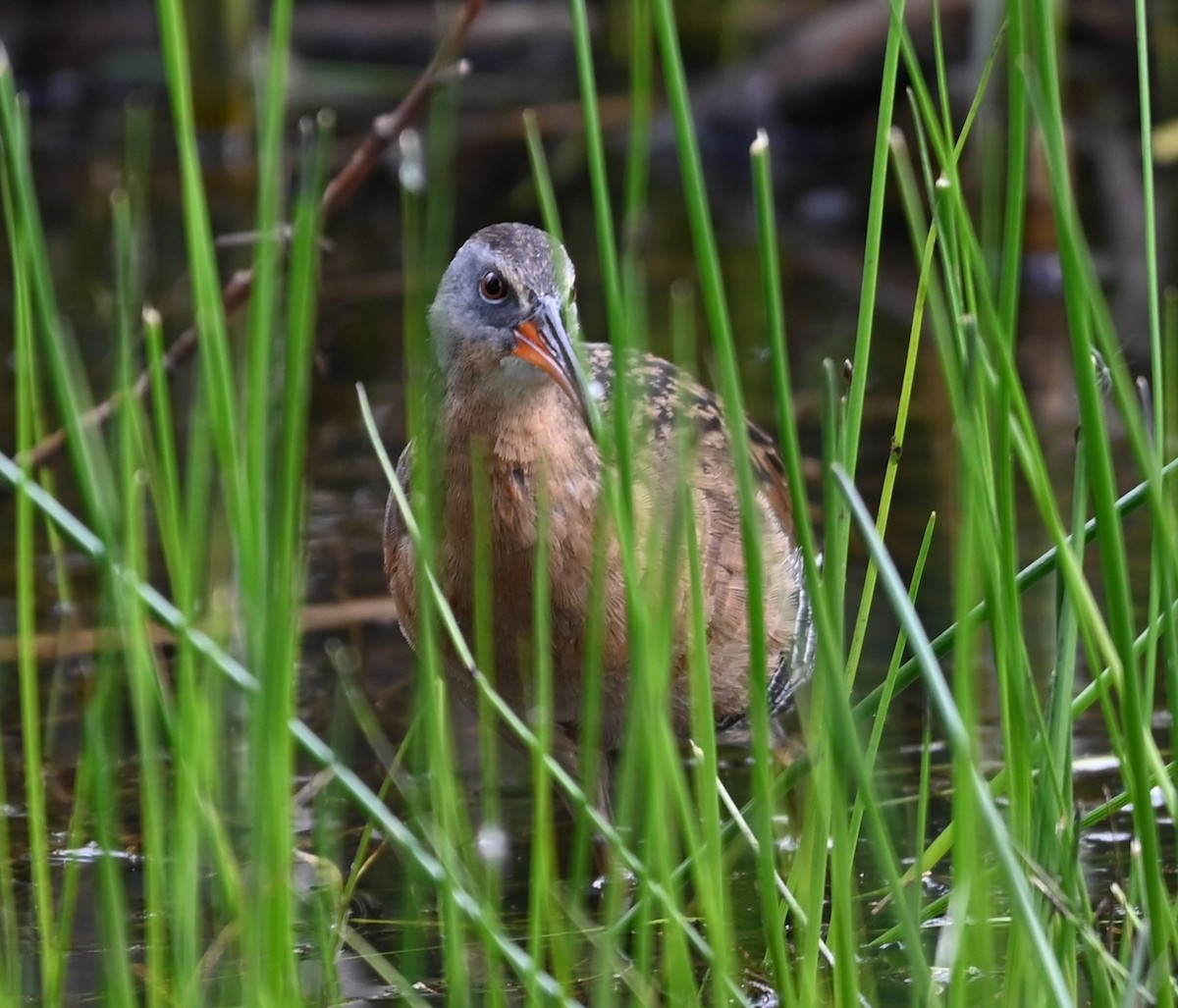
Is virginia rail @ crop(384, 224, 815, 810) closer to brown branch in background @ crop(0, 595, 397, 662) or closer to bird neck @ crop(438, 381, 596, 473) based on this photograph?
bird neck @ crop(438, 381, 596, 473)

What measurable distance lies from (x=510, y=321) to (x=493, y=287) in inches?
3.0

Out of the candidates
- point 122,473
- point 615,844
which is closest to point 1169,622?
point 615,844

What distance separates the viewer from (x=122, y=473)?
2252 mm

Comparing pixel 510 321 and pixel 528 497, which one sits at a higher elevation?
pixel 510 321

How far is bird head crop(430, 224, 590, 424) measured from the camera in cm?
311

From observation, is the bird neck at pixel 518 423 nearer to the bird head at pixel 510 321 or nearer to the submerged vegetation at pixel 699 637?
the bird head at pixel 510 321

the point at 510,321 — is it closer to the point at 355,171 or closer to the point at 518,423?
the point at 518,423

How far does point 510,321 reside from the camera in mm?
3152

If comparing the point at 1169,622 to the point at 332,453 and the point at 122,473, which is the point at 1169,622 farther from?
the point at 332,453

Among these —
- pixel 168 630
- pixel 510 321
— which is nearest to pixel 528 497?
pixel 510 321

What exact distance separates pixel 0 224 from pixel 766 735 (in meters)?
7.36

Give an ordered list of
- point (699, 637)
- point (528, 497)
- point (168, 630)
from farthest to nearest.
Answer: point (168, 630), point (528, 497), point (699, 637)

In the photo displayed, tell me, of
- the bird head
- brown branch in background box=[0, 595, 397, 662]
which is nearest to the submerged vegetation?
the bird head

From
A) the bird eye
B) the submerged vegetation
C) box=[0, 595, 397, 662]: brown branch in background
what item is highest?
the bird eye
